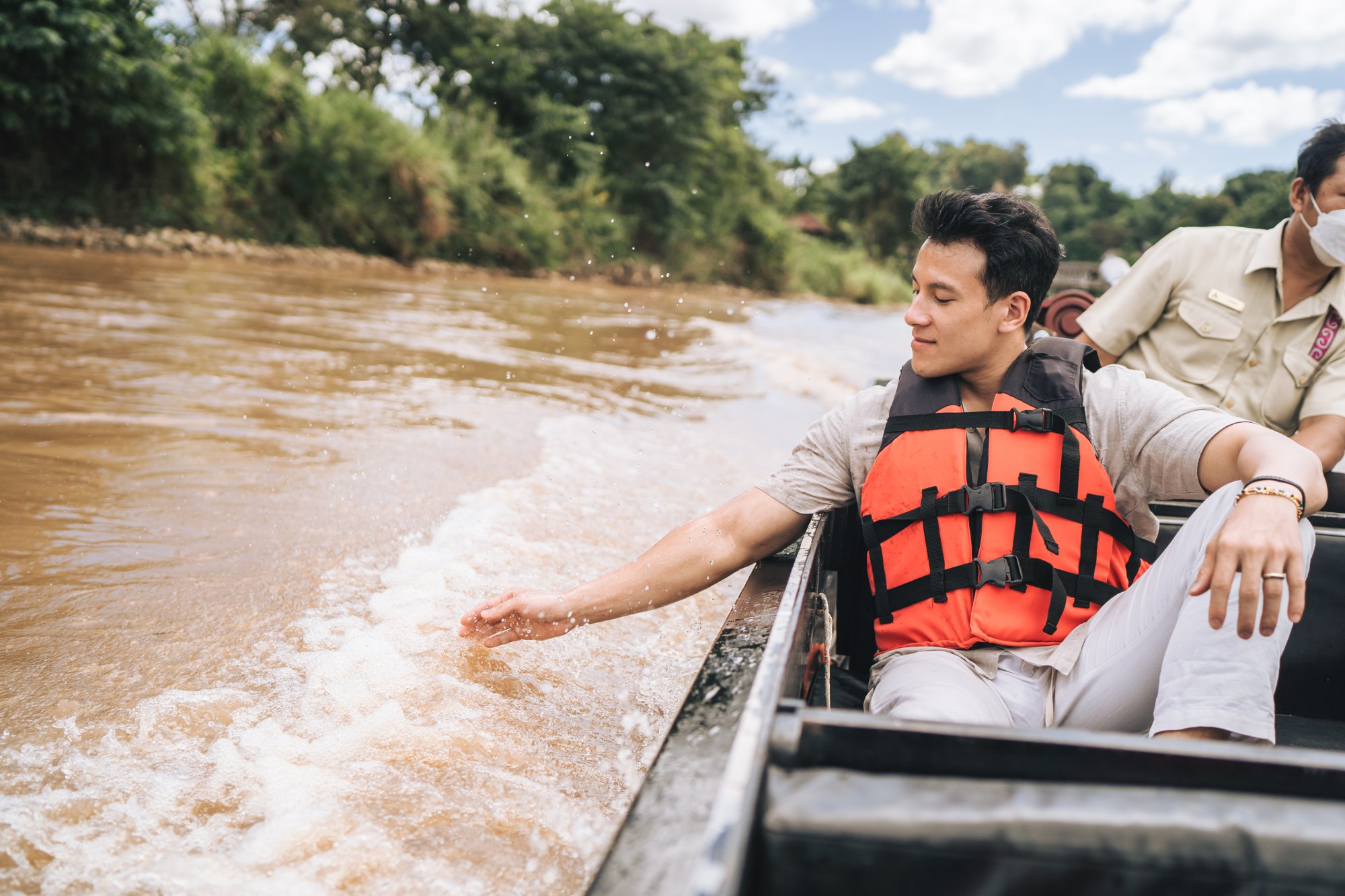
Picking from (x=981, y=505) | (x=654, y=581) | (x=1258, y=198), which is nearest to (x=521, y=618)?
(x=654, y=581)

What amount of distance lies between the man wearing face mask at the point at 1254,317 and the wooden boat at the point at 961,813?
218 cm

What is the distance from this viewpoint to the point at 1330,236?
256cm

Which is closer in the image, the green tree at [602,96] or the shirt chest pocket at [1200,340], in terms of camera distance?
the shirt chest pocket at [1200,340]

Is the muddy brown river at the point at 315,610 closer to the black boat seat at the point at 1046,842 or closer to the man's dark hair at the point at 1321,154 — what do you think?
the black boat seat at the point at 1046,842

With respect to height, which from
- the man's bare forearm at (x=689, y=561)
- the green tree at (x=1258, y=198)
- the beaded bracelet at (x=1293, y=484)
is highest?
the green tree at (x=1258, y=198)

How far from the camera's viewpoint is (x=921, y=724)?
1027mm

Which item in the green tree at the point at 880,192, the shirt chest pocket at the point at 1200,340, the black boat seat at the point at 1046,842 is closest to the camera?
the black boat seat at the point at 1046,842

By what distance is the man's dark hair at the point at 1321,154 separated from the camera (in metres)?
2.55

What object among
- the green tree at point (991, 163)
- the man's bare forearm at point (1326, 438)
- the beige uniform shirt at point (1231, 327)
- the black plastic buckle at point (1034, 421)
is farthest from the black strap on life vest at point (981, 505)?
the green tree at point (991, 163)

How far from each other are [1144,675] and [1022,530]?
0.33 m

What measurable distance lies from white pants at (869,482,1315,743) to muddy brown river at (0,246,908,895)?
722mm

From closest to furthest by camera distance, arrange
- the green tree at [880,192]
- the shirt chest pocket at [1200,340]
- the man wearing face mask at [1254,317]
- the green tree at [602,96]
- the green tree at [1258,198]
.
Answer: the man wearing face mask at [1254,317] < the shirt chest pocket at [1200,340] < the green tree at [1258,198] < the green tree at [602,96] < the green tree at [880,192]

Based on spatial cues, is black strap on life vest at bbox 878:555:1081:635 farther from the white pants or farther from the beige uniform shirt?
the beige uniform shirt

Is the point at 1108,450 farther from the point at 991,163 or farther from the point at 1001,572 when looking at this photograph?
the point at 991,163
